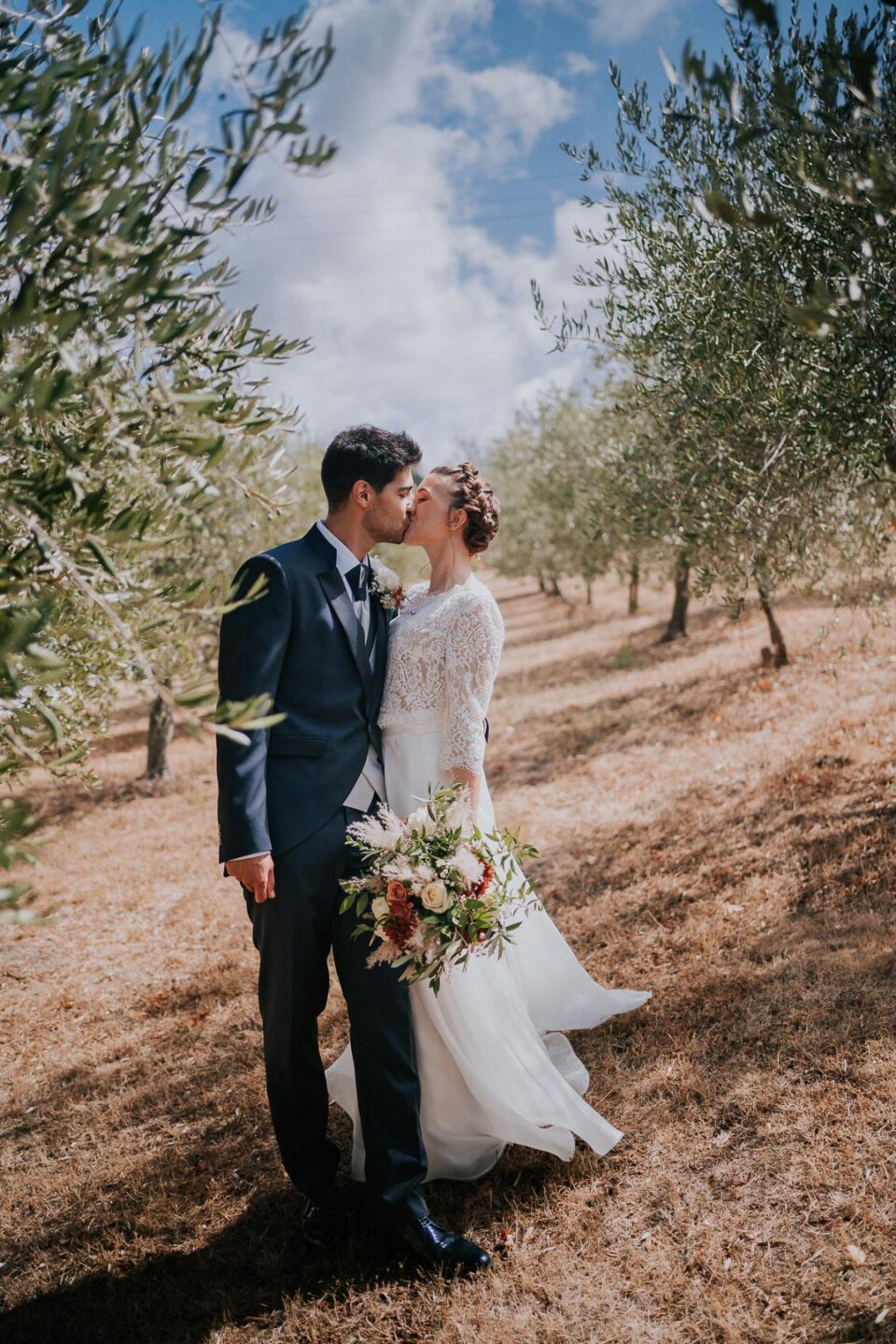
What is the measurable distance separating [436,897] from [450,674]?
1000mm

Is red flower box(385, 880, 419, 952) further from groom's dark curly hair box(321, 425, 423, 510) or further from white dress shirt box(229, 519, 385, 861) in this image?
groom's dark curly hair box(321, 425, 423, 510)

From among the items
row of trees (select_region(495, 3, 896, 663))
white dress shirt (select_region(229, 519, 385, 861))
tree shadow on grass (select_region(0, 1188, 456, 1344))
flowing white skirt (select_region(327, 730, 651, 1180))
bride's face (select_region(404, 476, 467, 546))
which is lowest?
tree shadow on grass (select_region(0, 1188, 456, 1344))

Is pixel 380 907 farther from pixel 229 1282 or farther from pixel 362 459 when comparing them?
pixel 362 459

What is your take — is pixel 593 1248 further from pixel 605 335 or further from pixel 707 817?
pixel 605 335

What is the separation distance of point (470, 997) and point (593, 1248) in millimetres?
1072

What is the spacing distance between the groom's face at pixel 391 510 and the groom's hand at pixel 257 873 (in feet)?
4.83

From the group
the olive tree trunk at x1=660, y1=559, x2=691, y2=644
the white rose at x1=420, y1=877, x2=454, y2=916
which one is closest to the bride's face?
the white rose at x1=420, y1=877, x2=454, y2=916

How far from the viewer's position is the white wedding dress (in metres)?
3.93

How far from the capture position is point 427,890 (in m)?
3.43

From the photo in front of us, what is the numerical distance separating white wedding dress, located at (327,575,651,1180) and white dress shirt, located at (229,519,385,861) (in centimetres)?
8

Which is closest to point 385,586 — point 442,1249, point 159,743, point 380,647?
point 380,647

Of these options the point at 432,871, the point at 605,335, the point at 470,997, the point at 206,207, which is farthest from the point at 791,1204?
the point at 605,335

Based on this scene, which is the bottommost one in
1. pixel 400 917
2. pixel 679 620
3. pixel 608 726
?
pixel 608 726

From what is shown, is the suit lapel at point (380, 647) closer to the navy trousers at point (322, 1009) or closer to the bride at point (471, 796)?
the bride at point (471, 796)
